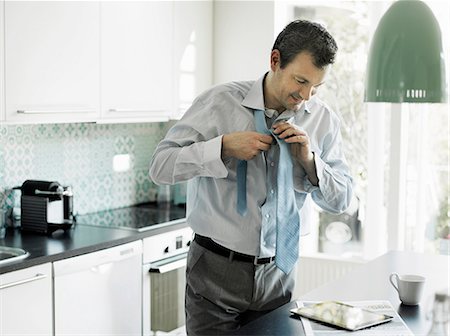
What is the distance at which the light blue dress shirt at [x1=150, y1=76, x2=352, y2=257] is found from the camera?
2441mm

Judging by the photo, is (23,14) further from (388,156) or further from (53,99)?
(388,156)

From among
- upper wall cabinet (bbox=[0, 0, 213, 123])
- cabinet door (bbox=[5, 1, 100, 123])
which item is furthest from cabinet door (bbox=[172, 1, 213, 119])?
cabinet door (bbox=[5, 1, 100, 123])

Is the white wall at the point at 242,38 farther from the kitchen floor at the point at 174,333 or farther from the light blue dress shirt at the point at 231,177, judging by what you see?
the light blue dress shirt at the point at 231,177

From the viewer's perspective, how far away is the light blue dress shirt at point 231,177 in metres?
2.44

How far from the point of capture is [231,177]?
2500 mm

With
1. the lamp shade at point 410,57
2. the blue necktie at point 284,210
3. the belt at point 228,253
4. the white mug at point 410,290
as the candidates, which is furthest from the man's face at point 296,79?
the white mug at point 410,290

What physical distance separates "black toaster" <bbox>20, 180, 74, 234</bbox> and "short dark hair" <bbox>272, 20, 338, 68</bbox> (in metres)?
1.64

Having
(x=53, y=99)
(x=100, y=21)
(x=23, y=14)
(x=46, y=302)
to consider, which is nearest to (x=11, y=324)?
(x=46, y=302)

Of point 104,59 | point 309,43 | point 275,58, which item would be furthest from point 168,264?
point 309,43

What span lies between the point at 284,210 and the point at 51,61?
4.94 feet

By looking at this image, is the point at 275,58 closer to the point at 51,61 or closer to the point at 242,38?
the point at 51,61

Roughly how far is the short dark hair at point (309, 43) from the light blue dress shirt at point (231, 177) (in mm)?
214

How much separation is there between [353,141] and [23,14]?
2148mm

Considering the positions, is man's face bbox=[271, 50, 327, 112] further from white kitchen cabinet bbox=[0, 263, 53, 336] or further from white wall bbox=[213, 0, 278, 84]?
white wall bbox=[213, 0, 278, 84]
